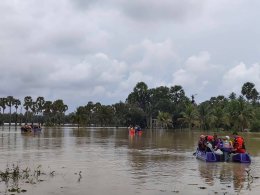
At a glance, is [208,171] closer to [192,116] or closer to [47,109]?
[192,116]

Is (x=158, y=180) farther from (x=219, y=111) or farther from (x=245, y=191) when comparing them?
(x=219, y=111)

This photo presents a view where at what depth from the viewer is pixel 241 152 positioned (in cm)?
2316

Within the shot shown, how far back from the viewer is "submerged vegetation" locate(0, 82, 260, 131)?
109750 millimetres

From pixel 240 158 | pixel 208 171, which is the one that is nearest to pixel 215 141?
pixel 240 158

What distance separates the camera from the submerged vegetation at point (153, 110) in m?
110

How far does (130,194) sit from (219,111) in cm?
9374

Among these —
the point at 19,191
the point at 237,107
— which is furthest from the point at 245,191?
the point at 237,107

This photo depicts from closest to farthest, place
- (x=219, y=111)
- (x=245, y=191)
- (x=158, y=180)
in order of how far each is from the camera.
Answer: (x=245, y=191) → (x=158, y=180) → (x=219, y=111)

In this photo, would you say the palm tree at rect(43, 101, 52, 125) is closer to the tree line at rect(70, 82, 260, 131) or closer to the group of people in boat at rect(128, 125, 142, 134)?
the tree line at rect(70, 82, 260, 131)

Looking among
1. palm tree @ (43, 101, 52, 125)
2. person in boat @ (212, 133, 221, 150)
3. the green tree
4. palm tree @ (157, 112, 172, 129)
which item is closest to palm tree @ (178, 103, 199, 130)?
palm tree @ (157, 112, 172, 129)

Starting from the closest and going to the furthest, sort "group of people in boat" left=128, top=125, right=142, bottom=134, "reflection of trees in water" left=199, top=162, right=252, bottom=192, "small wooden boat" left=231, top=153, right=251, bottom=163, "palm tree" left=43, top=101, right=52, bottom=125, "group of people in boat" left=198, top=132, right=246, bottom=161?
"reflection of trees in water" left=199, top=162, right=252, bottom=192 < "small wooden boat" left=231, top=153, right=251, bottom=163 < "group of people in boat" left=198, top=132, right=246, bottom=161 < "group of people in boat" left=128, top=125, right=142, bottom=134 < "palm tree" left=43, top=101, right=52, bottom=125

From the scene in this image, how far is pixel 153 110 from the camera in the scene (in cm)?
14325

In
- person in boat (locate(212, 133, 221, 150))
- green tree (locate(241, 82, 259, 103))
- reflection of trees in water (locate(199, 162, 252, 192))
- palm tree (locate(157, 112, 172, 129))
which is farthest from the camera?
green tree (locate(241, 82, 259, 103))

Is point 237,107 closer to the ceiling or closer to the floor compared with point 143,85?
closer to the floor
